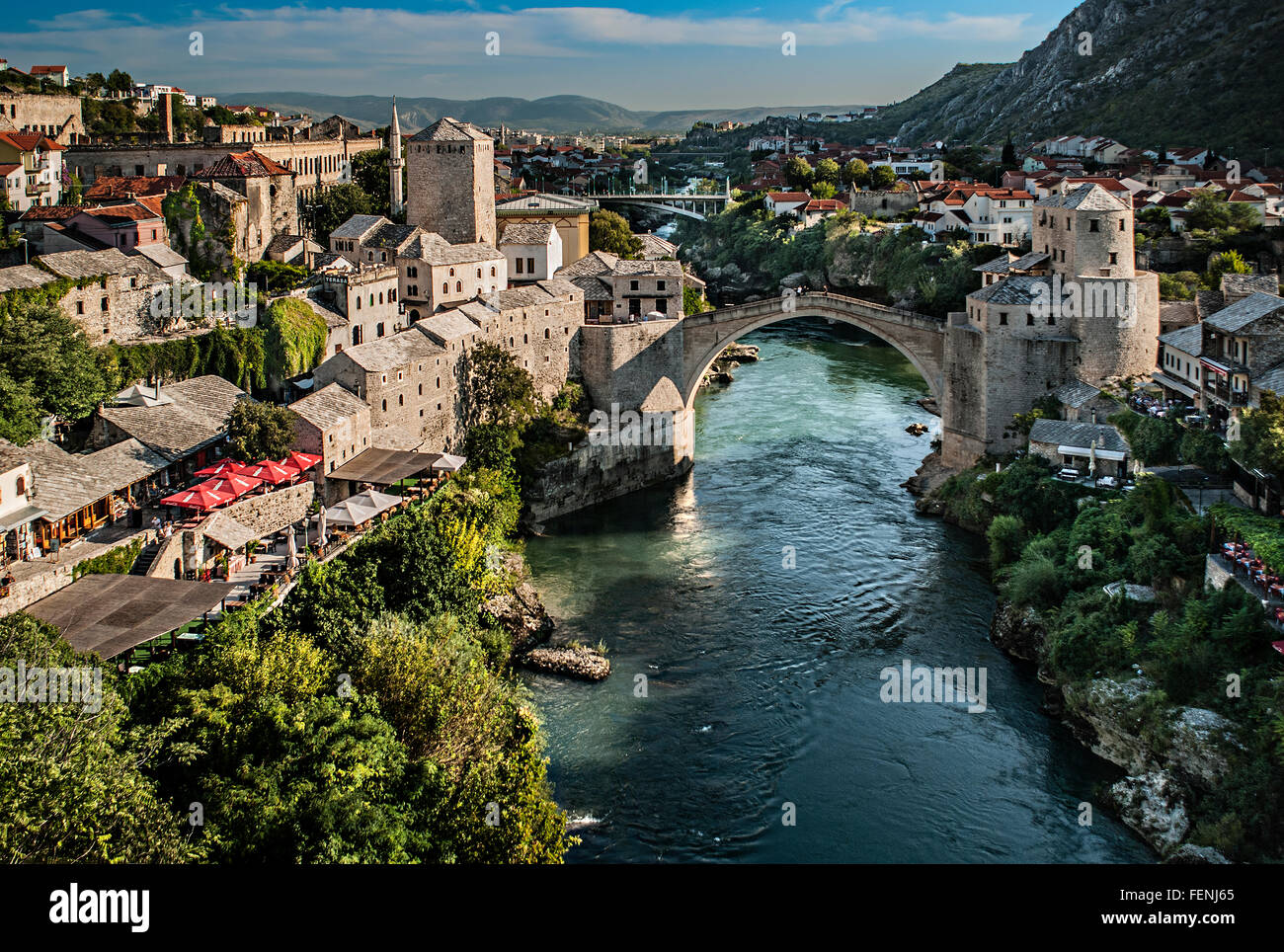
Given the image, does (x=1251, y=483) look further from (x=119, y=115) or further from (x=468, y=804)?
(x=119, y=115)

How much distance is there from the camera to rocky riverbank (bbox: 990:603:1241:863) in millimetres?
17406

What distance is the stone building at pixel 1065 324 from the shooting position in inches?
1251

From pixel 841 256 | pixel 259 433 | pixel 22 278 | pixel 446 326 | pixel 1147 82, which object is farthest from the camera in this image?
pixel 1147 82

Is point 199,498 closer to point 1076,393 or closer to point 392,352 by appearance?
point 392,352

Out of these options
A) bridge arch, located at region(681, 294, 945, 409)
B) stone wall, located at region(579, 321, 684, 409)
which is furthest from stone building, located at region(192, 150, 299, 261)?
bridge arch, located at region(681, 294, 945, 409)

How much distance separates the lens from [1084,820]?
1788cm

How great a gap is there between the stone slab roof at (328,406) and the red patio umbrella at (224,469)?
2.58 meters

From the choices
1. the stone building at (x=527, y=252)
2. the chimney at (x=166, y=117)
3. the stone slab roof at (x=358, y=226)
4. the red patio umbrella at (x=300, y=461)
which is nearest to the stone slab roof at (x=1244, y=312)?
the red patio umbrella at (x=300, y=461)

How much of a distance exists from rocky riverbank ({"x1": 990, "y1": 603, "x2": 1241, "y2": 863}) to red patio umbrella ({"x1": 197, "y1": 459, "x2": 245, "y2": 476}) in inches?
612

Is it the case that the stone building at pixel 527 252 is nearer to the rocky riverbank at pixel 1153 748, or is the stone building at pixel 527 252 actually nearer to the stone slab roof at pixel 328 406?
Answer: the stone slab roof at pixel 328 406

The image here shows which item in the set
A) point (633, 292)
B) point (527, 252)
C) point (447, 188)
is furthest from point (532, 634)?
point (447, 188)

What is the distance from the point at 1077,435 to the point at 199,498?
19.7 m

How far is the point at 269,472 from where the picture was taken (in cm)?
2320
